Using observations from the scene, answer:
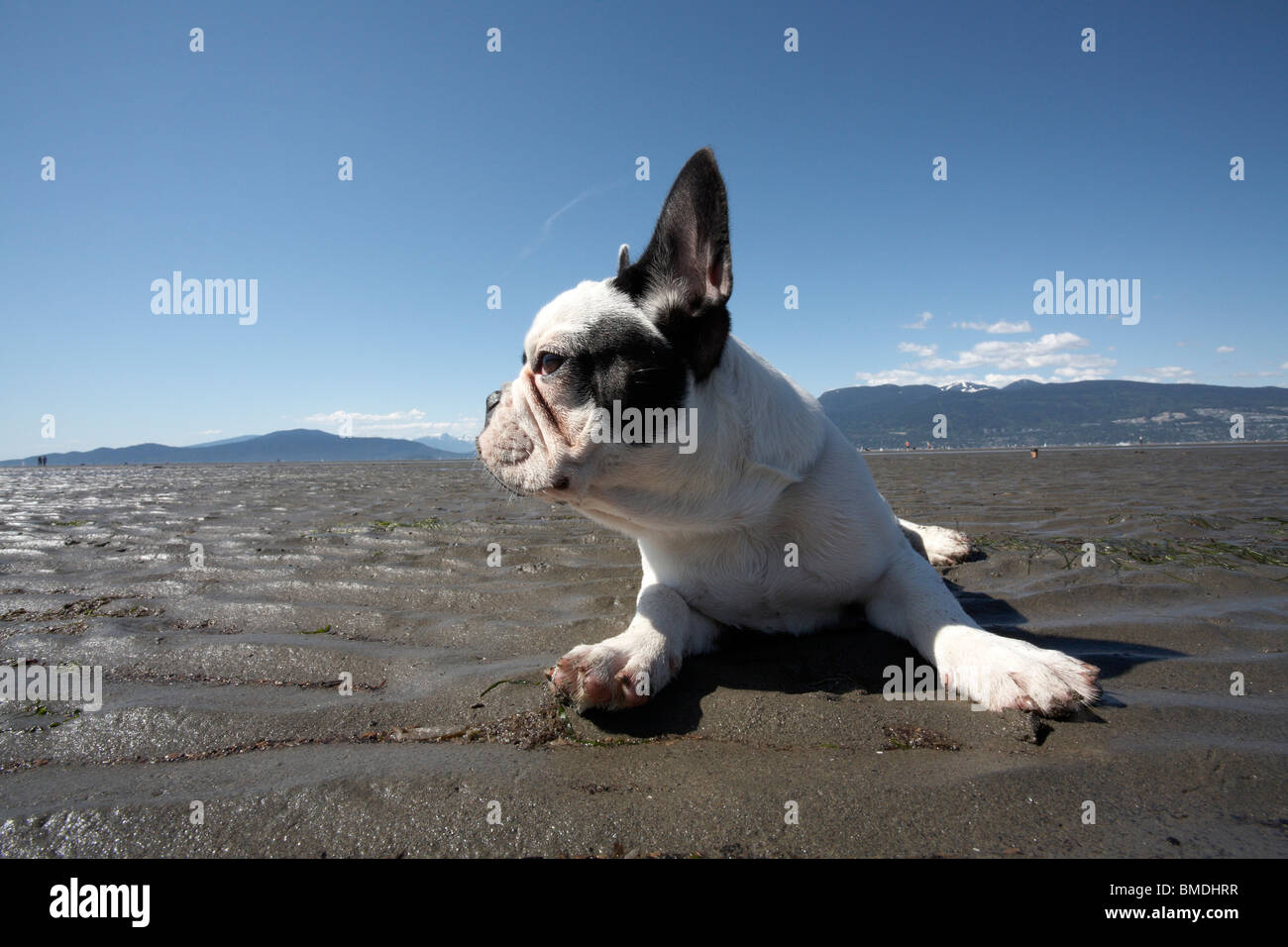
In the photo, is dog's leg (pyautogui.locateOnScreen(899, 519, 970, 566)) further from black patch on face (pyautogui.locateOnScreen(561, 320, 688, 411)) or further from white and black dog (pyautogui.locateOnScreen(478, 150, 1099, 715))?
black patch on face (pyautogui.locateOnScreen(561, 320, 688, 411))

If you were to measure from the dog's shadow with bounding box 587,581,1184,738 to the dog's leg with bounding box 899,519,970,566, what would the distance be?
196 cm

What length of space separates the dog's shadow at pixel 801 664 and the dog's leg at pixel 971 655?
14 cm

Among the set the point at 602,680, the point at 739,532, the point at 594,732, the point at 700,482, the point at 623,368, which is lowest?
the point at 594,732

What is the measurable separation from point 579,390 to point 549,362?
26 cm

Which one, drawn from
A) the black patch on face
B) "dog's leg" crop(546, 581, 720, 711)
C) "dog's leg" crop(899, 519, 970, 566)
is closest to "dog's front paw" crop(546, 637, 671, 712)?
"dog's leg" crop(546, 581, 720, 711)

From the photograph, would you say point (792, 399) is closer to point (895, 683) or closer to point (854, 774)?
point (895, 683)

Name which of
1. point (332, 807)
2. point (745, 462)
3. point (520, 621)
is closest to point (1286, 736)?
point (745, 462)

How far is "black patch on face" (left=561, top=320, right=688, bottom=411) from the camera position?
121 inches

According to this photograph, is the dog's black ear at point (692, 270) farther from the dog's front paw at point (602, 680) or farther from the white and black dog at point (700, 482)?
the dog's front paw at point (602, 680)

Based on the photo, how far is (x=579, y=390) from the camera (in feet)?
10.4

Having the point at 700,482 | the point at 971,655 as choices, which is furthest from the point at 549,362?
the point at 971,655

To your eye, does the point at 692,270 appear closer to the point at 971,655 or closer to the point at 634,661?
the point at 634,661
